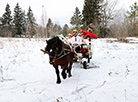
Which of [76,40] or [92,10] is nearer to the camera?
[76,40]

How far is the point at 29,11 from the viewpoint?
133 feet

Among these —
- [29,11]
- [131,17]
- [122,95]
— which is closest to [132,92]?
[122,95]

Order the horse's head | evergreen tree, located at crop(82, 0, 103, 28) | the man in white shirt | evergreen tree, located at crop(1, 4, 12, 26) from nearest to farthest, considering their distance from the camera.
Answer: the horse's head < the man in white shirt < evergreen tree, located at crop(82, 0, 103, 28) < evergreen tree, located at crop(1, 4, 12, 26)

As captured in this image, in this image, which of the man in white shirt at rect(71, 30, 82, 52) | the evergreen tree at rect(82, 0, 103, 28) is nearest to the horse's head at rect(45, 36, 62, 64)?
the man in white shirt at rect(71, 30, 82, 52)

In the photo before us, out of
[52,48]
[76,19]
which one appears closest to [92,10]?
[76,19]

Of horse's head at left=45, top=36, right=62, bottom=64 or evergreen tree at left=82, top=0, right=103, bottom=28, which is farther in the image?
evergreen tree at left=82, top=0, right=103, bottom=28

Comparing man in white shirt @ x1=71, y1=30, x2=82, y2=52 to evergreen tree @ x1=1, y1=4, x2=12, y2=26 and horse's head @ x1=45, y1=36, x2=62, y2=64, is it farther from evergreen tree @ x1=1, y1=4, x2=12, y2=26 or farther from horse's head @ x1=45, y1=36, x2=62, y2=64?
evergreen tree @ x1=1, y1=4, x2=12, y2=26

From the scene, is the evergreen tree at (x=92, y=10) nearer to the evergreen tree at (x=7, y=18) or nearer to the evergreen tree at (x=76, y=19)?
the evergreen tree at (x=76, y=19)

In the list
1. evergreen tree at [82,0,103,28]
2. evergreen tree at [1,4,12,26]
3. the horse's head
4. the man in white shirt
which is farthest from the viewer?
evergreen tree at [1,4,12,26]

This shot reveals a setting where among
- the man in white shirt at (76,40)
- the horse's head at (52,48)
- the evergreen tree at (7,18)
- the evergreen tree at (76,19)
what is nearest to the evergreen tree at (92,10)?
the evergreen tree at (76,19)

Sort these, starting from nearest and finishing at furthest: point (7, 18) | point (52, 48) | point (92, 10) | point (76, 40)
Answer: point (52, 48), point (76, 40), point (92, 10), point (7, 18)

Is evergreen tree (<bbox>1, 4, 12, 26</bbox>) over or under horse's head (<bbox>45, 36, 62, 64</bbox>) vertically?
over

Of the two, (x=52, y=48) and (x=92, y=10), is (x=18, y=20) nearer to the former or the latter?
(x=92, y=10)

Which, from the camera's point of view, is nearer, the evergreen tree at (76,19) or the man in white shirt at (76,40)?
the man in white shirt at (76,40)
